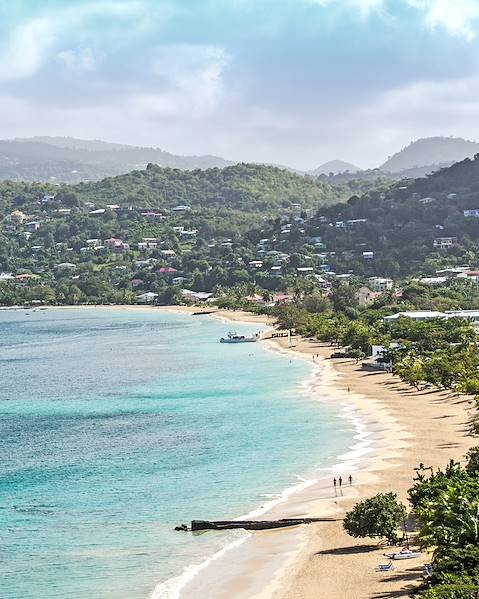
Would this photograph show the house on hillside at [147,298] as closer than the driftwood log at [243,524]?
No

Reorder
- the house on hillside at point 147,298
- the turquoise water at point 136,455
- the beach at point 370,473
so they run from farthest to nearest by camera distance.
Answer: the house on hillside at point 147,298
the turquoise water at point 136,455
the beach at point 370,473

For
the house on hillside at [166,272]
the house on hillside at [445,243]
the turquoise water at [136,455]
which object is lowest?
the turquoise water at [136,455]

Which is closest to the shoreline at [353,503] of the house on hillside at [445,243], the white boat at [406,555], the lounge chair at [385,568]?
the lounge chair at [385,568]

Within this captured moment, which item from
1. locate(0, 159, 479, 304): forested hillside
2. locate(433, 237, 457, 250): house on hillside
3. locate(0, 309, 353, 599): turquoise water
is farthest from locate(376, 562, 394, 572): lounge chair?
locate(433, 237, 457, 250): house on hillside

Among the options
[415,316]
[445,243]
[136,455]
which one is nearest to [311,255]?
[445,243]

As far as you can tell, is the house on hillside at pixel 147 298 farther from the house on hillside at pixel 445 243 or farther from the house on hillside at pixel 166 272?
the house on hillside at pixel 445 243

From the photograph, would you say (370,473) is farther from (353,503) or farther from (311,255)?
(311,255)

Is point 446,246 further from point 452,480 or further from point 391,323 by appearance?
point 452,480
